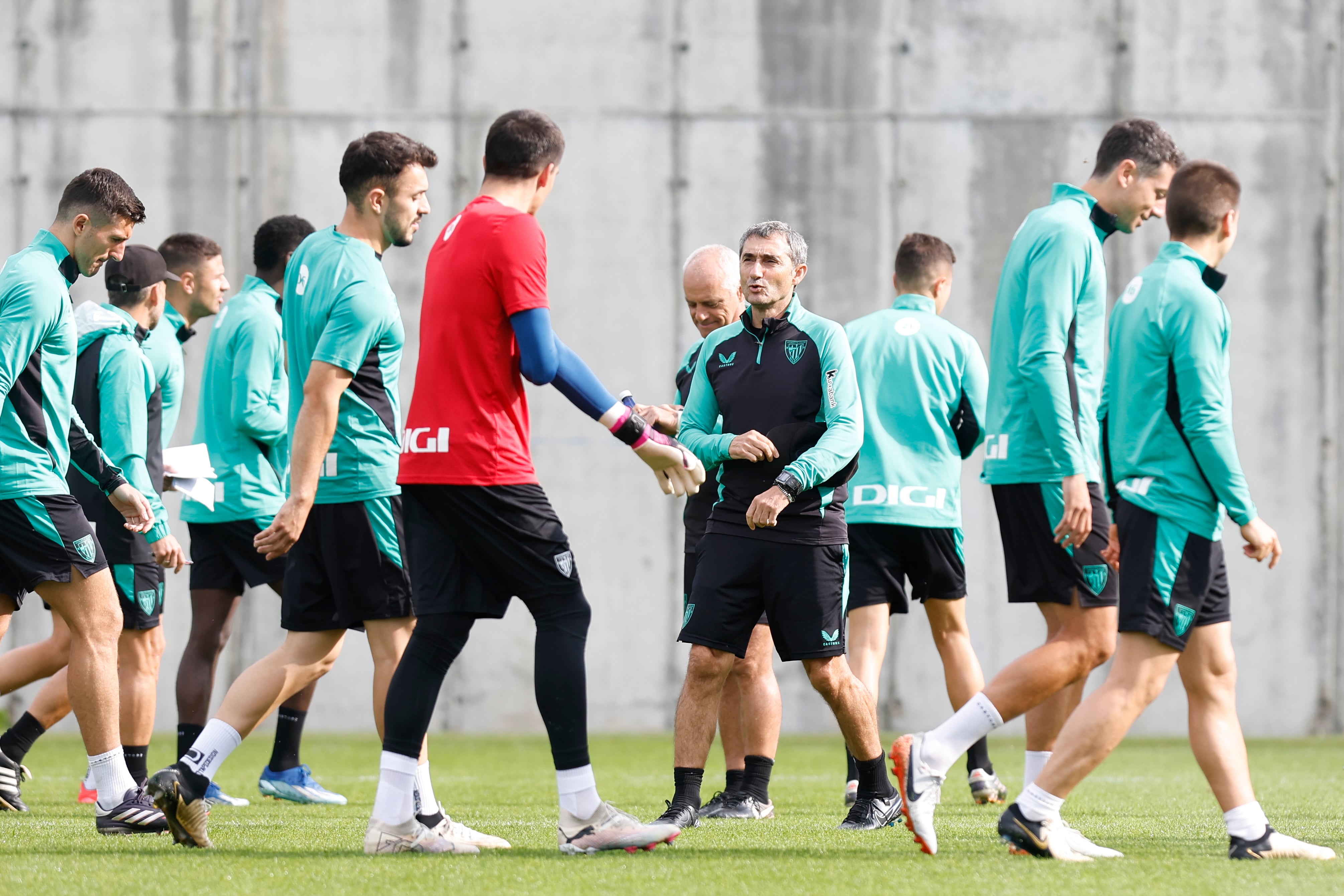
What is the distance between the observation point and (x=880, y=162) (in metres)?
9.52

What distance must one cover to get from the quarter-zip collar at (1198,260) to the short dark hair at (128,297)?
145 inches

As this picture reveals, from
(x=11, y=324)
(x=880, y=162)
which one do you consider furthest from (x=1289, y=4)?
(x=11, y=324)

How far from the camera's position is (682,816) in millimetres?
4508

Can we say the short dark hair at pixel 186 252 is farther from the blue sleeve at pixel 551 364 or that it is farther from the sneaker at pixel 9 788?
the blue sleeve at pixel 551 364

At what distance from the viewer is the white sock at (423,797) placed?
4.00 m

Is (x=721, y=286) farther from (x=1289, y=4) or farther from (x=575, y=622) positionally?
(x=1289, y=4)

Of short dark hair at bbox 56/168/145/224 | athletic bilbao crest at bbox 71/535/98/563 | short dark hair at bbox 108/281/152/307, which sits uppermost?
short dark hair at bbox 56/168/145/224

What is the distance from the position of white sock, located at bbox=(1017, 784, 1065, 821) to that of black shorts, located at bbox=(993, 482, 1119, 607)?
668 millimetres

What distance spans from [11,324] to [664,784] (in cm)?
354

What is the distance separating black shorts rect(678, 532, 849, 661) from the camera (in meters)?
4.29

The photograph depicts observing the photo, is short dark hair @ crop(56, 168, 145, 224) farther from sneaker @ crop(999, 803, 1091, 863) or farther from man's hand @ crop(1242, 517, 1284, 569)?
man's hand @ crop(1242, 517, 1284, 569)

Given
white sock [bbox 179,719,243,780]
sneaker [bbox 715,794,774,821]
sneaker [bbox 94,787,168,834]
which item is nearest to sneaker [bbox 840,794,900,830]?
sneaker [bbox 715,794,774,821]

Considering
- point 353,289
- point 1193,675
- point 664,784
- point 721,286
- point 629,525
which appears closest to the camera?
point 1193,675

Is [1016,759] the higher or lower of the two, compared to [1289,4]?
lower
